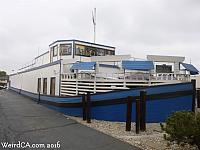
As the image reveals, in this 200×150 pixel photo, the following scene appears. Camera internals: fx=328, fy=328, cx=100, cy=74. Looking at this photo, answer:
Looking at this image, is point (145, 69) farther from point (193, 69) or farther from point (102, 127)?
point (102, 127)

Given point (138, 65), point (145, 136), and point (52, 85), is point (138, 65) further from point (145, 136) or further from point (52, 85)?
point (52, 85)

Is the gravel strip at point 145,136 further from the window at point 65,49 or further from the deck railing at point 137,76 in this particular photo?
the window at point 65,49

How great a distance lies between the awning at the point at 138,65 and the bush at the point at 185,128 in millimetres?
9620

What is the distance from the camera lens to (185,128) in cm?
845

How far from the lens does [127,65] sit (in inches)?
743

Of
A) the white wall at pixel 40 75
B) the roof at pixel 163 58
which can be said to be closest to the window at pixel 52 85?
the white wall at pixel 40 75

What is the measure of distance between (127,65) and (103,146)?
9.88 meters

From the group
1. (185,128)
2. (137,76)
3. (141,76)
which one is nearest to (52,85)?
(137,76)

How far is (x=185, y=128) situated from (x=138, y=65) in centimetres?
1037

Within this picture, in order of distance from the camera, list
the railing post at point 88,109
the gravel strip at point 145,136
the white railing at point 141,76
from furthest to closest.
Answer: the white railing at point 141,76, the railing post at point 88,109, the gravel strip at point 145,136

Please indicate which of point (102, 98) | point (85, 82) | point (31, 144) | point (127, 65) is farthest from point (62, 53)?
point (31, 144)

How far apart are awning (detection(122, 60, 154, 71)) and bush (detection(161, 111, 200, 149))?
9620mm

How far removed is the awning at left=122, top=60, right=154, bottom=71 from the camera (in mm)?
18453

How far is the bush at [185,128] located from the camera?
27.5 feet
